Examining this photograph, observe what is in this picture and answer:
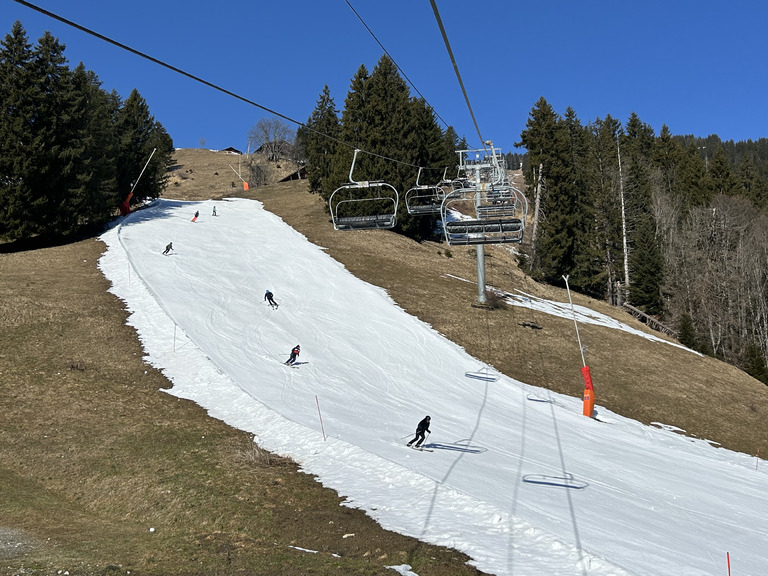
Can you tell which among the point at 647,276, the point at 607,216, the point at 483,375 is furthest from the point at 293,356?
the point at 607,216

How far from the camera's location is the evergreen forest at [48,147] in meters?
40.5

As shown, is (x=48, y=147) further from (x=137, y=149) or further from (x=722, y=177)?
(x=722, y=177)

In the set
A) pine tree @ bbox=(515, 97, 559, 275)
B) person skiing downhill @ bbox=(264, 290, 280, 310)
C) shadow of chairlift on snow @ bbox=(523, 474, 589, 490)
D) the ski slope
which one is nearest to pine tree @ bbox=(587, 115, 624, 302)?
pine tree @ bbox=(515, 97, 559, 275)

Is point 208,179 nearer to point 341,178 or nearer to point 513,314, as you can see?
point 341,178

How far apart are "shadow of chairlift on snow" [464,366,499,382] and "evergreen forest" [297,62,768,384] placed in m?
27.5

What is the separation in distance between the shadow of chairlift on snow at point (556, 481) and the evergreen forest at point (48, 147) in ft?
132

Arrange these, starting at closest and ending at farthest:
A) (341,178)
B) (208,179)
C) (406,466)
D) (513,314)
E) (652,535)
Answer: (652,535) < (406,466) < (513,314) < (341,178) < (208,179)

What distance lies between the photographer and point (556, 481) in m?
15.6

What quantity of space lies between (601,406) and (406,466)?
53.2ft

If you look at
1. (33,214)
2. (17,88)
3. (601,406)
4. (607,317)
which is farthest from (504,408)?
(17,88)

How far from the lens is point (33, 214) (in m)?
41.4

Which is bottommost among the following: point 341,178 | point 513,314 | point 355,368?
point 355,368

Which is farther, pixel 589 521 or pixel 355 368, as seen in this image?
pixel 355 368

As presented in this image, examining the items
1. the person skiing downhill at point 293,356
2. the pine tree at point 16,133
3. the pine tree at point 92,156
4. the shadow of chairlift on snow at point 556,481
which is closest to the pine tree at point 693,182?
the person skiing downhill at point 293,356
